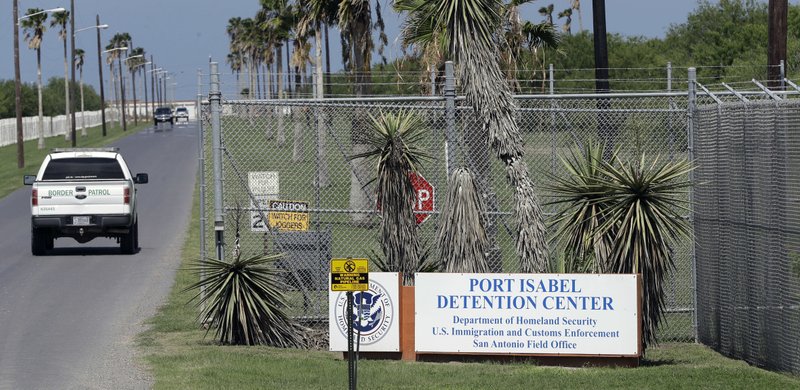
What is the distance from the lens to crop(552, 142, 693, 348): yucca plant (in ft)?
40.3

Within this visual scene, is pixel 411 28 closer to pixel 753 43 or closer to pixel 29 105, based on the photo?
pixel 753 43

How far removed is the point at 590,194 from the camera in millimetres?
12594

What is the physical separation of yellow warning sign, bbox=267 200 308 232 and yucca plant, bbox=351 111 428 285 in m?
1.32

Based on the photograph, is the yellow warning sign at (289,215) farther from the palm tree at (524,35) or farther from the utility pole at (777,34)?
the palm tree at (524,35)

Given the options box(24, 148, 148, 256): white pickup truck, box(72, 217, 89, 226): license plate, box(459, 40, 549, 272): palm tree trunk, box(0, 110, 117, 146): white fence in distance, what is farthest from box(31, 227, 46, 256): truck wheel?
box(0, 110, 117, 146): white fence in distance

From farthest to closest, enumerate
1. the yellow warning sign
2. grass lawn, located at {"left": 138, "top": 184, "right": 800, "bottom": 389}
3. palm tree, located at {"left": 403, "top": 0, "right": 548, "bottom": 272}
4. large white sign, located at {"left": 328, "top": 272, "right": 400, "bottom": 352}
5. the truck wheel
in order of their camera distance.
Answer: the truck wheel, the yellow warning sign, palm tree, located at {"left": 403, "top": 0, "right": 548, "bottom": 272}, large white sign, located at {"left": 328, "top": 272, "right": 400, "bottom": 352}, grass lawn, located at {"left": 138, "top": 184, "right": 800, "bottom": 389}

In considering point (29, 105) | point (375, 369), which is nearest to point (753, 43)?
point (375, 369)

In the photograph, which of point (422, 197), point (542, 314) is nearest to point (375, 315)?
point (542, 314)

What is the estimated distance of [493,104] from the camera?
13.1 meters

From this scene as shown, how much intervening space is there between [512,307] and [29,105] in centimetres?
11182

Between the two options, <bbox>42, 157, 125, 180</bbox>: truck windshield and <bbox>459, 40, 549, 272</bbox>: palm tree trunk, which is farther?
<bbox>42, 157, 125, 180</bbox>: truck windshield

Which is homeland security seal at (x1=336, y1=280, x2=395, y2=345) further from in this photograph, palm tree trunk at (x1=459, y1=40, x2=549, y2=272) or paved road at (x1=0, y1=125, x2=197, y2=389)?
paved road at (x1=0, y1=125, x2=197, y2=389)

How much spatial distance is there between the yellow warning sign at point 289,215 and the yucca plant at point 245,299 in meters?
1.06

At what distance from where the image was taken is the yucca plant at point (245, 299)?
13047mm
